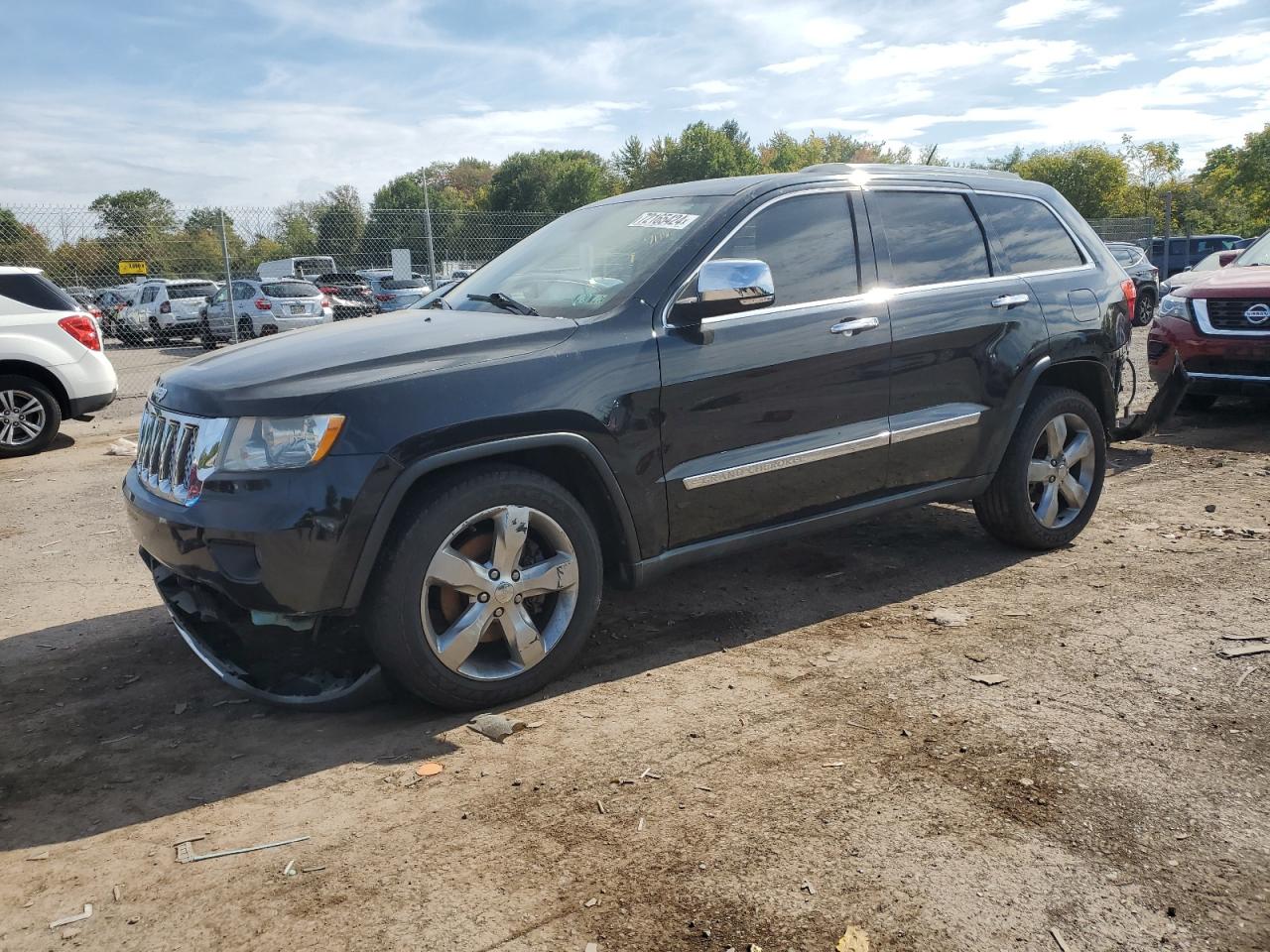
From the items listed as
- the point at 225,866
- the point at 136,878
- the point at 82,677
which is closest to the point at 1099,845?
the point at 225,866

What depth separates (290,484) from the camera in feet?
10.4

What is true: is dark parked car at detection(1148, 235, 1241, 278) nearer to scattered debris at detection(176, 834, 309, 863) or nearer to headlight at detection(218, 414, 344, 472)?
headlight at detection(218, 414, 344, 472)

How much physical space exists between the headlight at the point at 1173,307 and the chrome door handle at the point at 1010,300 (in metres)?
4.83

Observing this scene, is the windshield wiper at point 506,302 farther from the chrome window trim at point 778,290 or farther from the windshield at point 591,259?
the chrome window trim at point 778,290

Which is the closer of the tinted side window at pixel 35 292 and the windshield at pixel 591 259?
the windshield at pixel 591 259

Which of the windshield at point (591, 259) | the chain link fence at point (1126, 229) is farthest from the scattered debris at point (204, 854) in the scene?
the chain link fence at point (1126, 229)

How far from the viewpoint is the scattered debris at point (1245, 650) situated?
3.91m

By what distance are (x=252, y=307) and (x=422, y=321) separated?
18.6 metres

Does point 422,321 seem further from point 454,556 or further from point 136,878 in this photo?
point 136,878

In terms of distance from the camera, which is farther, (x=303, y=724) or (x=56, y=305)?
(x=56, y=305)

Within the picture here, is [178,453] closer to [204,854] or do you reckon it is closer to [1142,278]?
[204,854]

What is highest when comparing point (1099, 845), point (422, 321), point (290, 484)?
point (422, 321)

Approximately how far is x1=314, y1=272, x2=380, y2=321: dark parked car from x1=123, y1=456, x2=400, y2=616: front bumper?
20.5 metres

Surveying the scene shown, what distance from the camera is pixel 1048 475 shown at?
16.8 ft
